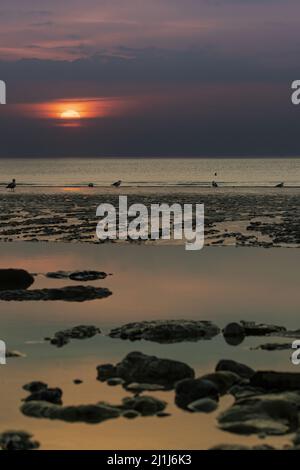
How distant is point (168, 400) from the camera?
1261 cm

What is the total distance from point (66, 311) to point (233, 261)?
10275mm

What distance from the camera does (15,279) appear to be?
22.8m

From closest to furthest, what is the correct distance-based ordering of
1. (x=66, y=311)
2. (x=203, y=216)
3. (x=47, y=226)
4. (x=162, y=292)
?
1. (x=66, y=311)
2. (x=162, y=292)
3. (x=47, y=226)
4. (x=203, y=216)

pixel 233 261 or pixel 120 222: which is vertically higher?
pixel 120 222

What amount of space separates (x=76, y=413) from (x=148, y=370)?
6.85 ft

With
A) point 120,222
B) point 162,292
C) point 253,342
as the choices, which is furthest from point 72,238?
point 253,342

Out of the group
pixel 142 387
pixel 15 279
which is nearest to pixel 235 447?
pixel 142 387

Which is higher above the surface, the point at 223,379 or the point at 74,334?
the point at 74,334

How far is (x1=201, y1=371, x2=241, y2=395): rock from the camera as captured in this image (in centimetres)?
1303

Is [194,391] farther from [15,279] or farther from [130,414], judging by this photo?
[15,279]

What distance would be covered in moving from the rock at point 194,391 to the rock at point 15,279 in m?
10.6

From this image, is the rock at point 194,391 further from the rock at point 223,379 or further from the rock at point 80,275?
the rock at point 80,275
